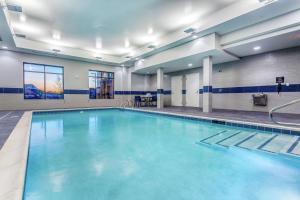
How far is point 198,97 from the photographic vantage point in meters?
9.58

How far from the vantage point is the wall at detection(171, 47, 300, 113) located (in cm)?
605

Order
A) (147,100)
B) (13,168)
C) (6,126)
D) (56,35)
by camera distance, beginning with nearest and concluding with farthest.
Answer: (13,168) < (6,126) < (56,35) < (147,100)

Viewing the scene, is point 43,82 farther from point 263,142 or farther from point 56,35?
point 263,142

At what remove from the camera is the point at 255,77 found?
7.05 m

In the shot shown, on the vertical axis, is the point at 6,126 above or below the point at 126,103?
below

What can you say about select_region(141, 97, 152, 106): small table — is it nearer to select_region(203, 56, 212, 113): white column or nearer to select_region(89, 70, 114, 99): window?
select_region(89, 70, 114, 99): window

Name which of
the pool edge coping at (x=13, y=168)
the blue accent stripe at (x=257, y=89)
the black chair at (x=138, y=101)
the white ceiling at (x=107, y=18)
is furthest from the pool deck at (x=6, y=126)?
the blue accent stripe at (x=257, y=89)

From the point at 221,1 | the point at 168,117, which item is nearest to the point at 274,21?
the point at 221,1

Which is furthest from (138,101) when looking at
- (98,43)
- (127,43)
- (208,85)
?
(208,85)

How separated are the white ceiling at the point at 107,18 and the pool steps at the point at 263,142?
146 inches

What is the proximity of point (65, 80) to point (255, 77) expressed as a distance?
9.90 metres

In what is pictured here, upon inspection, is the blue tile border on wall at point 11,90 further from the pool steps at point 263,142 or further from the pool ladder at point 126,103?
the pool steps at point 263,142

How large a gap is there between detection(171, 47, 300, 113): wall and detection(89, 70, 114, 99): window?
6.92 metres

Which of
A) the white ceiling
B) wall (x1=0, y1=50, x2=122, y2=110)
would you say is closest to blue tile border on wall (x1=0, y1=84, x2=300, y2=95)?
wall (x1=0, y1=50, x2=122, y2=110)
